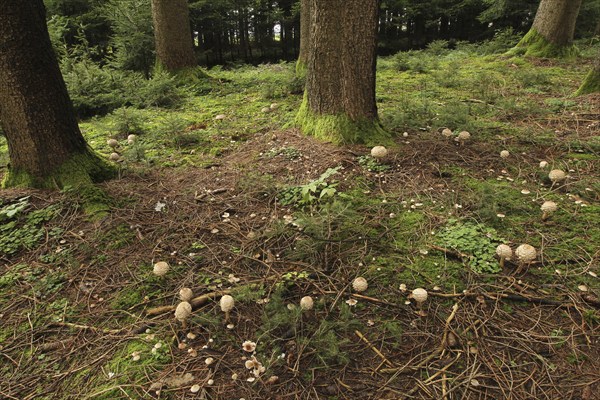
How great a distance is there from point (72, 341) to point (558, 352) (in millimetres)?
3502

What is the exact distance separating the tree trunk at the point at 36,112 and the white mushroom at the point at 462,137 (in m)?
4.83

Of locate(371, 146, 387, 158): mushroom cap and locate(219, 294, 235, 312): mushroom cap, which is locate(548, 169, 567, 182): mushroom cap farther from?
locate(219, 294, 235, 312): mushroom cap

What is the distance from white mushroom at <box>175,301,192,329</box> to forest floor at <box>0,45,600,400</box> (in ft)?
0.22

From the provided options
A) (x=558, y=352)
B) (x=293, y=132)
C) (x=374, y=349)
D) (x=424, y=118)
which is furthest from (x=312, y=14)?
(x=558, y=352)

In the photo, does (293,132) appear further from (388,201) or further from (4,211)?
(4,211)

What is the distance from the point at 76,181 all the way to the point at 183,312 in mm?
2579

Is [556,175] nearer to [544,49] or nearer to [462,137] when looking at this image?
[462,137]

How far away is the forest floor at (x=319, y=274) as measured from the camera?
2.32 meters

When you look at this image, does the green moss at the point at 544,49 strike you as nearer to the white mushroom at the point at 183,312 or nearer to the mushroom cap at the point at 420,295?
the mushroom cap at the point at 420,295

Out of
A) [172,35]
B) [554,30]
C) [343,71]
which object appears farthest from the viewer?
[554,30]

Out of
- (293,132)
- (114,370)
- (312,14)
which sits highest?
(312,14)

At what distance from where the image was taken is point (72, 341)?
8.67 feet

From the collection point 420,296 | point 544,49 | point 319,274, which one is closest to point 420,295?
point 420,296

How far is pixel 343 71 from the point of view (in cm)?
472
